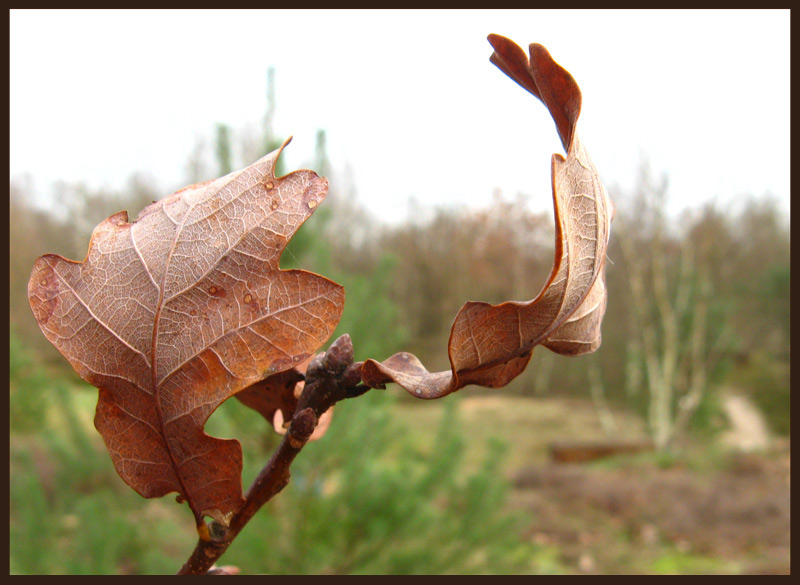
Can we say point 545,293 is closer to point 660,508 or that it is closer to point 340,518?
point 340,518

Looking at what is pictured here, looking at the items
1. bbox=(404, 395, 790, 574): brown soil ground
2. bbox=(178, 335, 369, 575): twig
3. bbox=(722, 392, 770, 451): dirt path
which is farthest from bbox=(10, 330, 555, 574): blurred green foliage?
bbox=(722, 392, 770, 451): dirt path

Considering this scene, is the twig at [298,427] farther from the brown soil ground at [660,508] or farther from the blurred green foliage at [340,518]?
the brown soil ground at [660,508]

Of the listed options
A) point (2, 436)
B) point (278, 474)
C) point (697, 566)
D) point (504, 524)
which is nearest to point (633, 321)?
point (697, 566)

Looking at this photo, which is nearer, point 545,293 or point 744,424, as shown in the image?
point 545,293

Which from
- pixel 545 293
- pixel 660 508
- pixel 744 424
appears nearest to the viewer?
pixel 545 293

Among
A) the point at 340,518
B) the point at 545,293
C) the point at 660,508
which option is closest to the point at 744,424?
the point at 660,508

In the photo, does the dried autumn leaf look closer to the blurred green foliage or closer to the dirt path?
the blurred green foliage

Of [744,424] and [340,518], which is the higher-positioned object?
[340,518]
